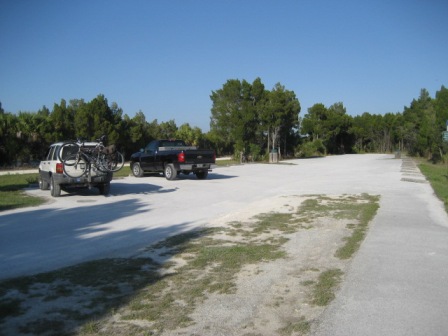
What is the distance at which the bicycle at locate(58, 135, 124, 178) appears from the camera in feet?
43.7

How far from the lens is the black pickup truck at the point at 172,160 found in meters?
19.4

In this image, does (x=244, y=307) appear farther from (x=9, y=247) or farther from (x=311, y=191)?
(x=311, y=191)

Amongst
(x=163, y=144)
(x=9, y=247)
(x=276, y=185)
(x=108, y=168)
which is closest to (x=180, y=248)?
(x=9, y=247)

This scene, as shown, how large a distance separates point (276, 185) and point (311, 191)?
2521mm

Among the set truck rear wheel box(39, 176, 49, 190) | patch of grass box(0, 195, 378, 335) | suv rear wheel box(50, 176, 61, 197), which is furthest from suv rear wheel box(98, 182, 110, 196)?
patch of grass box(0, 195, 378, 335)

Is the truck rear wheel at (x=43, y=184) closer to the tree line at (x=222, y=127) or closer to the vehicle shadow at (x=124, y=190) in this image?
the vehicle shadow at (x=124, y=190)

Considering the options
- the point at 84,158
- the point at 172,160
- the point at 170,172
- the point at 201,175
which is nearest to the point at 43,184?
the point at 84,158

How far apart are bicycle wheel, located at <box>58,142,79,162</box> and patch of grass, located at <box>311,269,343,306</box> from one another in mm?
10209

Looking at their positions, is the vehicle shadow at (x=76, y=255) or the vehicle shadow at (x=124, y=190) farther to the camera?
the vehicle shadow at (x=124, y=190)

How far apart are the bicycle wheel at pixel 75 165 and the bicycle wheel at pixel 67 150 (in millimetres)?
232

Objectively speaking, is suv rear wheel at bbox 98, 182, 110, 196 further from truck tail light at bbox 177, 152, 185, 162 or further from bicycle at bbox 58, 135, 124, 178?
truck tail light at bbox 177, 152, 185, 162

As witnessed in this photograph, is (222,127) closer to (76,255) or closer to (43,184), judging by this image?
(43,184)

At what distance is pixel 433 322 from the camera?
401 centimetres

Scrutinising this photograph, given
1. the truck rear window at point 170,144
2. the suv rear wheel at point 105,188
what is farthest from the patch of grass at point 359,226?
the truck rear window at point 170,144
